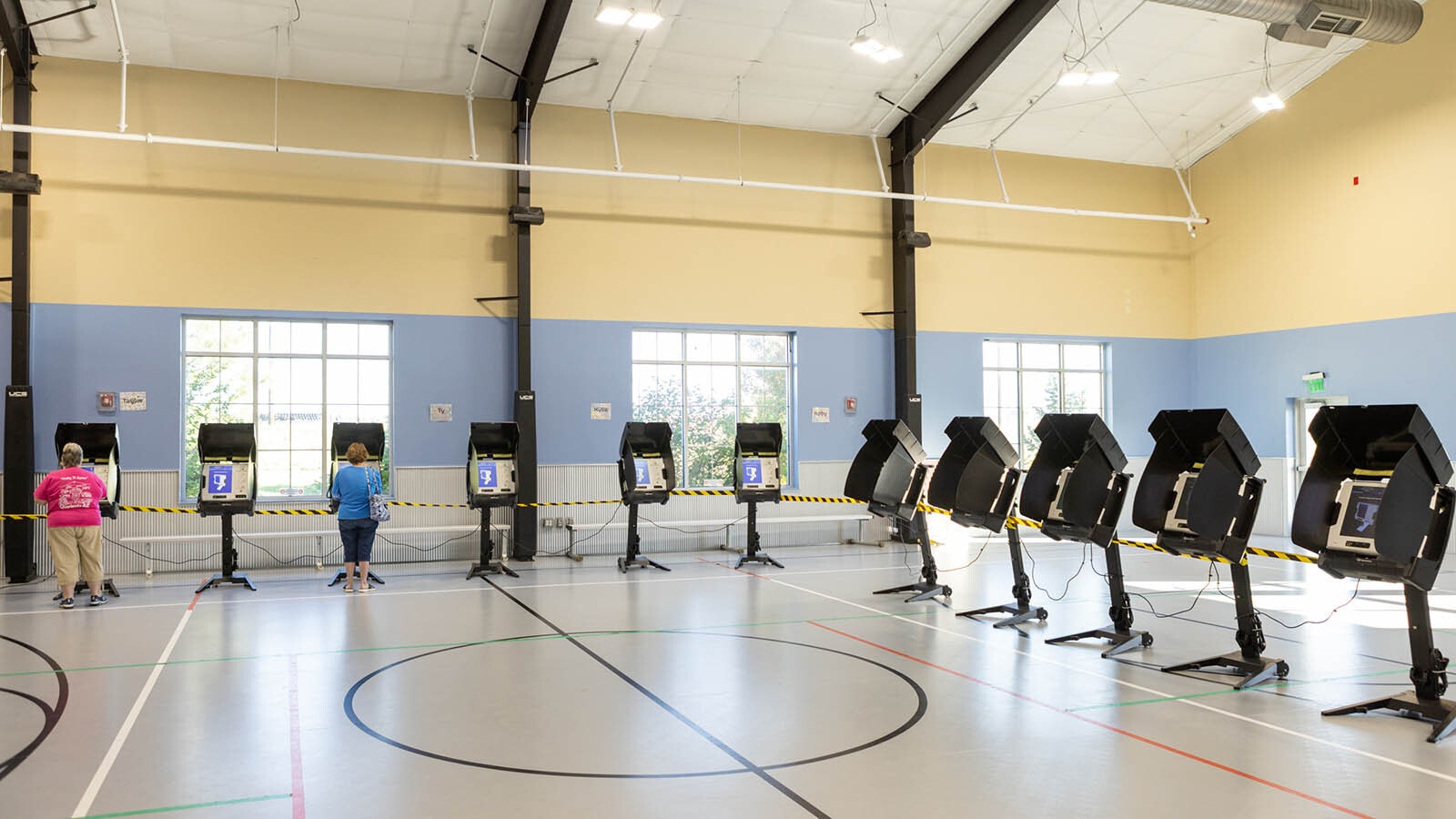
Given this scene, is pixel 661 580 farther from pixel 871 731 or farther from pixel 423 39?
pixel 423 39

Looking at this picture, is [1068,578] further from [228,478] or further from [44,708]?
[44,708]

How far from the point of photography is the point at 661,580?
994 cm

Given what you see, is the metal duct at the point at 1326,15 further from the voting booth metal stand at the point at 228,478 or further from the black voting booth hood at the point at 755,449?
the voting booth metal stand at the point at 228,478

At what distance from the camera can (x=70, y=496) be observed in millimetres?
8312

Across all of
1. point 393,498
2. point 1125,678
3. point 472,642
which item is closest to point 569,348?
point 393,498

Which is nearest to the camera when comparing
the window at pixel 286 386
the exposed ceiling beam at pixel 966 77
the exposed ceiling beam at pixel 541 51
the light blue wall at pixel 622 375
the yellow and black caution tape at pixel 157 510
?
the exposed ceiling beam at pixel 541 51

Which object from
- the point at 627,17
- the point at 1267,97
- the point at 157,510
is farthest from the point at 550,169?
the point at 1267,97

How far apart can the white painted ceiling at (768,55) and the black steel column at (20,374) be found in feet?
2.48

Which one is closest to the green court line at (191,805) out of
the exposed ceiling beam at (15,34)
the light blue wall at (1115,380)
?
the exposed ceiling beam at (15,34)

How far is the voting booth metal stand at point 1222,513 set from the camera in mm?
5707

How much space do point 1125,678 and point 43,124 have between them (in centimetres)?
1119

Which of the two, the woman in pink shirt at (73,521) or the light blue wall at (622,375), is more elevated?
the light blue wall at (622,375)

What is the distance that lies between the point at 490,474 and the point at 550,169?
3397mm

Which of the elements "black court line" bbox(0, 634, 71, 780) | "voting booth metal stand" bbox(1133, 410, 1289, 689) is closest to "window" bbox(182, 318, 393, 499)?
"black court line" bbox(0, 634, 71, 780)
